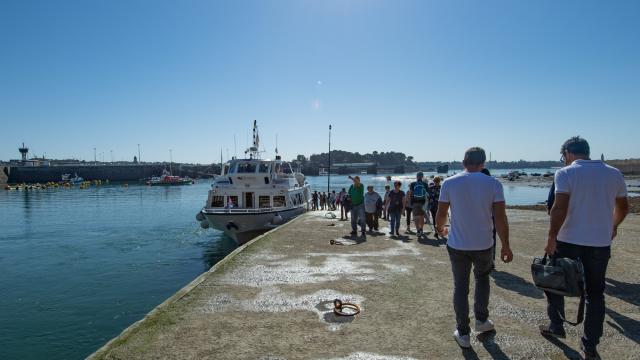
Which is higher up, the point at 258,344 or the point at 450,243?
the point at 450,243

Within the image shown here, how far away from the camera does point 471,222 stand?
174 inches

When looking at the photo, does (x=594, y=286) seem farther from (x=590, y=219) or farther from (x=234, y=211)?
(x=234, y=211)

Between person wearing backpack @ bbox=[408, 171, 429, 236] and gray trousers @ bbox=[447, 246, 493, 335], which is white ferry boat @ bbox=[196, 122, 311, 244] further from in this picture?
gray trousers @ bbox=[447, 246, 493, 335]

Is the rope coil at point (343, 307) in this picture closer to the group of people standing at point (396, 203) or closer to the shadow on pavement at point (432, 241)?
the shadow on pavement at point (432, 241)

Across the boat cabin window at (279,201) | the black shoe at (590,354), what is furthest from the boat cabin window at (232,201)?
the black shoe at (590,354)

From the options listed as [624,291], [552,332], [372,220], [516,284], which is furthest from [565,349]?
[372,220]

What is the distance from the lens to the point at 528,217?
59.9 feet

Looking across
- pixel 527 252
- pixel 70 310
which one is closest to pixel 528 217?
pixel 527 252

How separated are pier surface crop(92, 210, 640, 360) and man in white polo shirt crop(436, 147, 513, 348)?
2.43 ft

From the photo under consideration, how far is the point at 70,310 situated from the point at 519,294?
12.2 metres

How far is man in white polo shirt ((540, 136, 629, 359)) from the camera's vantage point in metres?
4.15

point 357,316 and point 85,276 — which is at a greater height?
point 357,316

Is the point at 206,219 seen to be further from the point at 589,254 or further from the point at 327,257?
the point at 589,254

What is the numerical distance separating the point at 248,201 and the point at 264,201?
89 cm
